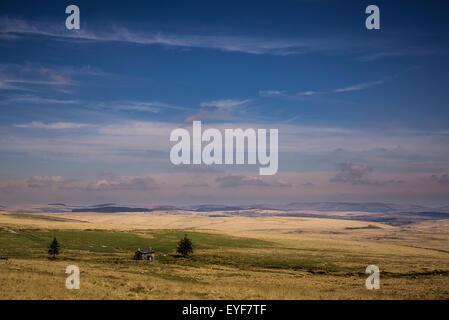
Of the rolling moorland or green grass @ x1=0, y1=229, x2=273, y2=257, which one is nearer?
the rolling moorland

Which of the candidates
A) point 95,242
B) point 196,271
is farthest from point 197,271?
point 95,242

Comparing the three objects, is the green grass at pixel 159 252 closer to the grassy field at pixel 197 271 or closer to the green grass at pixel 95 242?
the green grass at pixel 95 242

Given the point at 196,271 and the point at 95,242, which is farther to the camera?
the point at 95,242

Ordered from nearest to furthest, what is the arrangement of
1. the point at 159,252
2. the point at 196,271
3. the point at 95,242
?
the point at 196,271, the point at 159,252, the point at 95,242

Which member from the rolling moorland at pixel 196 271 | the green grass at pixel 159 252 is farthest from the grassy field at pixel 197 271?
the green grass at pixel 159 252

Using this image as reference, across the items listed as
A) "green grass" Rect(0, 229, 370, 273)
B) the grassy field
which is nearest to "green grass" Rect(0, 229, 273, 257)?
"green grass" Rect(0, 229, 370, 273)

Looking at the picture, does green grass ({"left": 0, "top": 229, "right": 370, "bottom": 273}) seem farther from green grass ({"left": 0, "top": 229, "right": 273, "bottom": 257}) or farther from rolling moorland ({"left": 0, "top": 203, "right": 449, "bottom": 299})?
rolling moorland ({"left": 0, "top": 203, "right": 449, "bottom": 299})

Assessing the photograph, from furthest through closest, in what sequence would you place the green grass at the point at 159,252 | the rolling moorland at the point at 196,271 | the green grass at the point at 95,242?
the green grass at the point at 95,242
the green grass at the point at 159,252
the rolling moorland at the point at 196,271

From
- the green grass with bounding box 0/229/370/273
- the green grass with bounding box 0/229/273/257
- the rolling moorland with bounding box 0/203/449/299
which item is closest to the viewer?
the rolling moorland with bounding box 0/203/449/299

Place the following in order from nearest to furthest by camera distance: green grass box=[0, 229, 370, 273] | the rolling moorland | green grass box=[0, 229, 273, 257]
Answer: the rolling moorland < green grass box=[0, 229, 370, 273] < green grass box=[0, 229, 273, 257]

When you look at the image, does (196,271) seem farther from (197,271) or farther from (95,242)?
(95,242)

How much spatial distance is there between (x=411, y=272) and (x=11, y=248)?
70.9 metres
